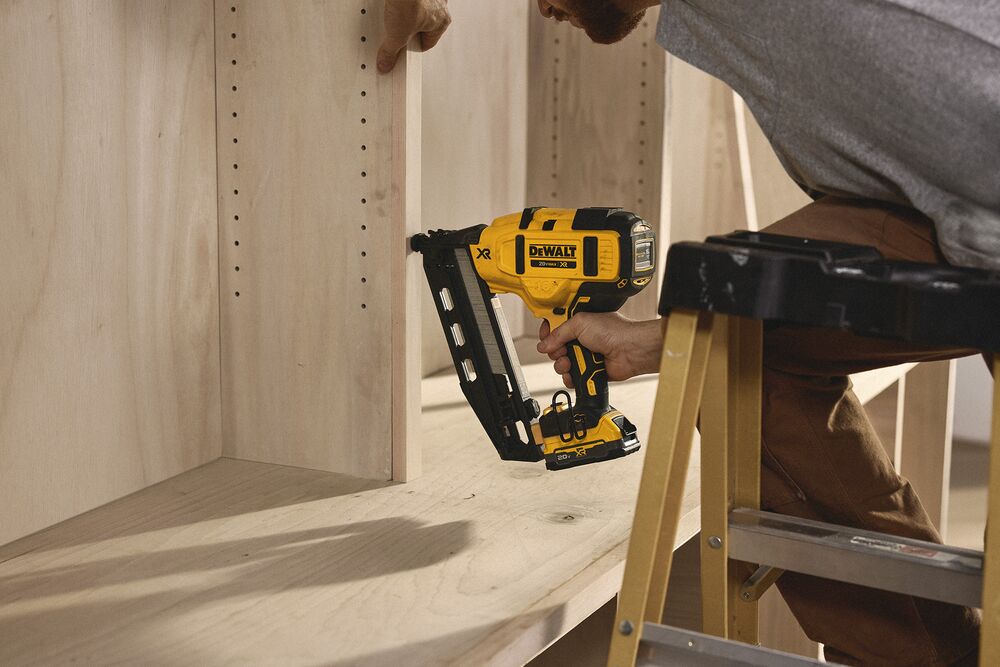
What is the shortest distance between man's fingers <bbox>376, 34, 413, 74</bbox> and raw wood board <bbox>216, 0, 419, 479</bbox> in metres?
0.01

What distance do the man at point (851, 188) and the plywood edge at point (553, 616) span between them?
0.71 ft

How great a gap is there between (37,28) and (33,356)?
1.08 ft

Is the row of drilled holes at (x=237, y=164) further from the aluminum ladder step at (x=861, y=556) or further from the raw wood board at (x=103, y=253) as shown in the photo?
the aluminum ladder step at (x=861, y=556)

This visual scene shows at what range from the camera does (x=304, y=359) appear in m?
1.29

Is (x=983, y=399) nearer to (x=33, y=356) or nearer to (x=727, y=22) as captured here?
(x=727, y=22)

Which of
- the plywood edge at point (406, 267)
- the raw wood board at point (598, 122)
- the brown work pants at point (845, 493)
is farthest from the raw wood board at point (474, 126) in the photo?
the brown work pants at point (845, 493)

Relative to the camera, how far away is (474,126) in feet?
6.45

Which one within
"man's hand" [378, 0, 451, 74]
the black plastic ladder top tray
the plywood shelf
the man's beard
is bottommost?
the plywood shelf

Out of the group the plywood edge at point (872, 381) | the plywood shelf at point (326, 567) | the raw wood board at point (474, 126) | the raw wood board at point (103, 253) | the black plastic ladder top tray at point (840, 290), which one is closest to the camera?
the black plastic ladder top tray at point (840, 290)

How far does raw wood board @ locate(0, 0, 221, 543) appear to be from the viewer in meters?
1.03

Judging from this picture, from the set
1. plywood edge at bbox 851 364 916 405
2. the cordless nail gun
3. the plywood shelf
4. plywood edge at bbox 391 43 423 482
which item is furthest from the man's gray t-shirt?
plywood edge at bbox 851 364 916 405

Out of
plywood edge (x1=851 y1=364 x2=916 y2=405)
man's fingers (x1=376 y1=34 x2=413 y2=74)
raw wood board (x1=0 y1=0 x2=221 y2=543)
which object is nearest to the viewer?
raw wood board (x1=0 y1=0 x2=221 y2=543)

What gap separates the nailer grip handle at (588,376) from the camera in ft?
3.84

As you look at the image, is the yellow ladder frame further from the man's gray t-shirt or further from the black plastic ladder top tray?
the man's gray t-shirt
